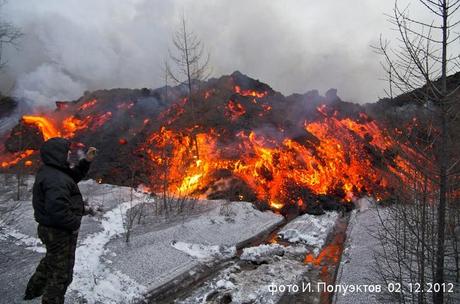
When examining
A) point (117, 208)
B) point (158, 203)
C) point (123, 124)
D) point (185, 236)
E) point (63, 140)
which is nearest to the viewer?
point (63, 140)

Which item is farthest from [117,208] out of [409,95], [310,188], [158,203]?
[409,95]

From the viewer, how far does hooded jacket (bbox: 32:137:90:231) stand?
414cm

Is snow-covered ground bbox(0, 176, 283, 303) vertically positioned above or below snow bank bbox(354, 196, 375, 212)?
above

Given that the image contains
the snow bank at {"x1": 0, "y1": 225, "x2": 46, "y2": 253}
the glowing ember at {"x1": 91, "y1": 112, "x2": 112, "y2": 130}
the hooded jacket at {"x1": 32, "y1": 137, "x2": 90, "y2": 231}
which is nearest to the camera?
the hooded jacket at {"x1": 32, "y1": 137, "x2": 90, "y2": 231}

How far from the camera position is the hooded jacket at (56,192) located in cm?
414

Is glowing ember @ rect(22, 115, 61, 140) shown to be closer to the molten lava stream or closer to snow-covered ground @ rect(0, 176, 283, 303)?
snow-covered ground @ rect(0, 176, 283, 303)

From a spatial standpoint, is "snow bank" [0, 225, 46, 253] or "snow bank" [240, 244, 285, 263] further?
"snow bank" [240, 244, 285, 263]

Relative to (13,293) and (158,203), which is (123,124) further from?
(13,293)

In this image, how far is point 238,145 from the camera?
65.7 ft

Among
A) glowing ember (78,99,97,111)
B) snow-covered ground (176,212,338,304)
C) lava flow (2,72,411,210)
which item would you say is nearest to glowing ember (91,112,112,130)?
lava flow (2,72,411,210)

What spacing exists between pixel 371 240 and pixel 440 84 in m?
7.40

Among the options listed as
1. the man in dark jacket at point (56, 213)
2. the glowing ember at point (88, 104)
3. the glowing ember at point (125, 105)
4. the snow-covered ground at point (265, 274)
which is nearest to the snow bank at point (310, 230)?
the snow-covered ground at point (265, 274)

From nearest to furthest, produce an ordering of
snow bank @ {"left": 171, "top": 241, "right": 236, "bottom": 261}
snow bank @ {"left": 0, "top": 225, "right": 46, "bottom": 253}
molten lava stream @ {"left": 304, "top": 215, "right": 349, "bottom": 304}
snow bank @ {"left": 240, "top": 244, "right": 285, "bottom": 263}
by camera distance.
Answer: snow bank @ {"left": 0, "top": 225, "right": 46, "bottom": 253}, molten lava stream @ {"left": 304, "top": 215, "right": 349, "bottom": 304}, snow bank @ {"left": 171, "top": 241, "right": 236, "bottom": 261}, snow bank @ {"left": 240, "top": 244, "right": 285, "bottom": 263}

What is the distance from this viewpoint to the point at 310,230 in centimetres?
1244
